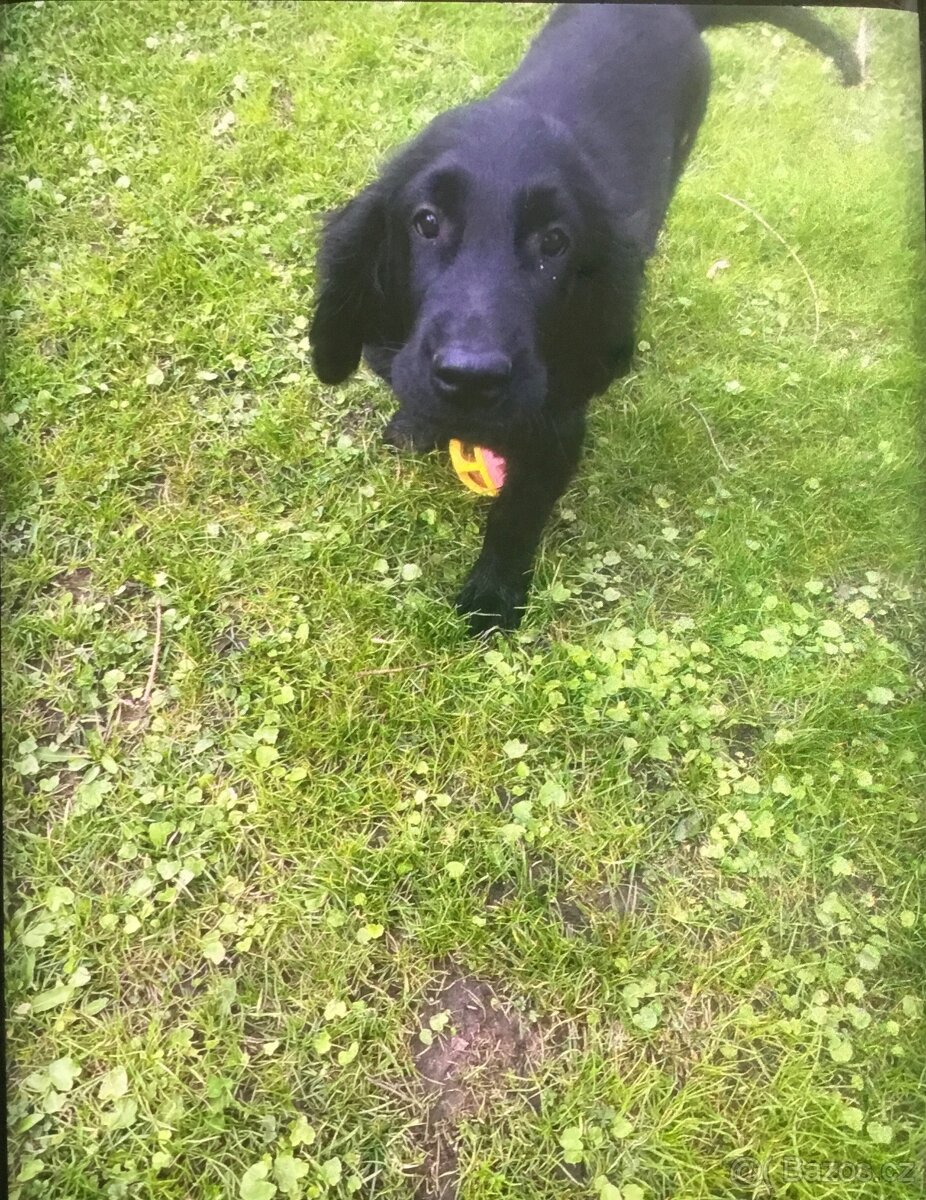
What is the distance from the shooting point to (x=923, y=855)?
112 centimetres

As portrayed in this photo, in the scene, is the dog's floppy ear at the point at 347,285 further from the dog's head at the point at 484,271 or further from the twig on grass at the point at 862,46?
the twig on grass at the point at 862,46

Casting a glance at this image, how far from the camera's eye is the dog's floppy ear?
50.2 inches

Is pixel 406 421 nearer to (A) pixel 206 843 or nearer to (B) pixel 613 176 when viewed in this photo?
(B) pixel 613 176

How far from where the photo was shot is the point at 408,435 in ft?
4.51

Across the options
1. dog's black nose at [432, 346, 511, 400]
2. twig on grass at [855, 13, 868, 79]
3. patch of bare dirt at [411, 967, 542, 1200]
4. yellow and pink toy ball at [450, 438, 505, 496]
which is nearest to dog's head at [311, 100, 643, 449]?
dog's black nose at [432, 346, 511, 400]

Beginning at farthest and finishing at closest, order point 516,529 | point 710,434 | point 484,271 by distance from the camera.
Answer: point 710,434, point 516,529, point 484,271

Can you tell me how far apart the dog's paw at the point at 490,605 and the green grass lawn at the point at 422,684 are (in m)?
0.03

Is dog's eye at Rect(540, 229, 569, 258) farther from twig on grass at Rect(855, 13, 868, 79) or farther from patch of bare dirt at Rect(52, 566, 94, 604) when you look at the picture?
patch of bare dirt at Rect(52, 566, 94, 604)

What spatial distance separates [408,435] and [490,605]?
11.8 inches

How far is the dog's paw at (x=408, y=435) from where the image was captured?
4.17 feet

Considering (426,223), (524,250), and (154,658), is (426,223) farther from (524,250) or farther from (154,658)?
(154,658)

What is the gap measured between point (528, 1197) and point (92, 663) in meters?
0.81

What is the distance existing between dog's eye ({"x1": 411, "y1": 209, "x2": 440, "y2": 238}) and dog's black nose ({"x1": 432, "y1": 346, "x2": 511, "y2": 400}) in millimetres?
200

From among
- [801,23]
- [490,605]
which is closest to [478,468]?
[490,605]
